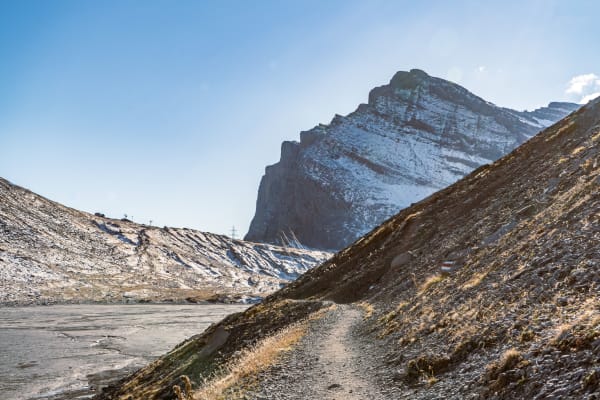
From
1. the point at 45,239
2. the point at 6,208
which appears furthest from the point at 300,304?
the point at 6,208

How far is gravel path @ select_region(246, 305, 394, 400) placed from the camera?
12.7 meters

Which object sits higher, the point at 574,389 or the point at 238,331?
the point at 574,389

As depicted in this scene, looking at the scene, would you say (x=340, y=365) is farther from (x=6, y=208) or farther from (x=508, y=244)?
(x=6, y=208)

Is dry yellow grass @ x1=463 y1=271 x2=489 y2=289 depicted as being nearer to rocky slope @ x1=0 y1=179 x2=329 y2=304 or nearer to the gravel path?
the gravel path

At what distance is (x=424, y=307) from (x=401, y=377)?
808cm

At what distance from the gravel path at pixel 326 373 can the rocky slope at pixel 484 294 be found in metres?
0.30

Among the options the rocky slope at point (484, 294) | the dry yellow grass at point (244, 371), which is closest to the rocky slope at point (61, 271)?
the rocky slope at point (484, 294)

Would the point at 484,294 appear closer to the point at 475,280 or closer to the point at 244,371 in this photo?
the point at 475,280

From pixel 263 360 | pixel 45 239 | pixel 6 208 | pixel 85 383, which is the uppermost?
pixel 6 208

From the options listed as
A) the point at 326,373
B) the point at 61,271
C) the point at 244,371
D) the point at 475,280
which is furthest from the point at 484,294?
the point at 61,271

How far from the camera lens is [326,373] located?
14867 mm

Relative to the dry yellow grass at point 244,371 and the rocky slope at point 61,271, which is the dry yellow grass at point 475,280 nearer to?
the dry yellow grass at point 244,371

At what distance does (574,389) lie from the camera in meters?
7.25

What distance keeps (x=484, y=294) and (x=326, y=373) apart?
619cm
